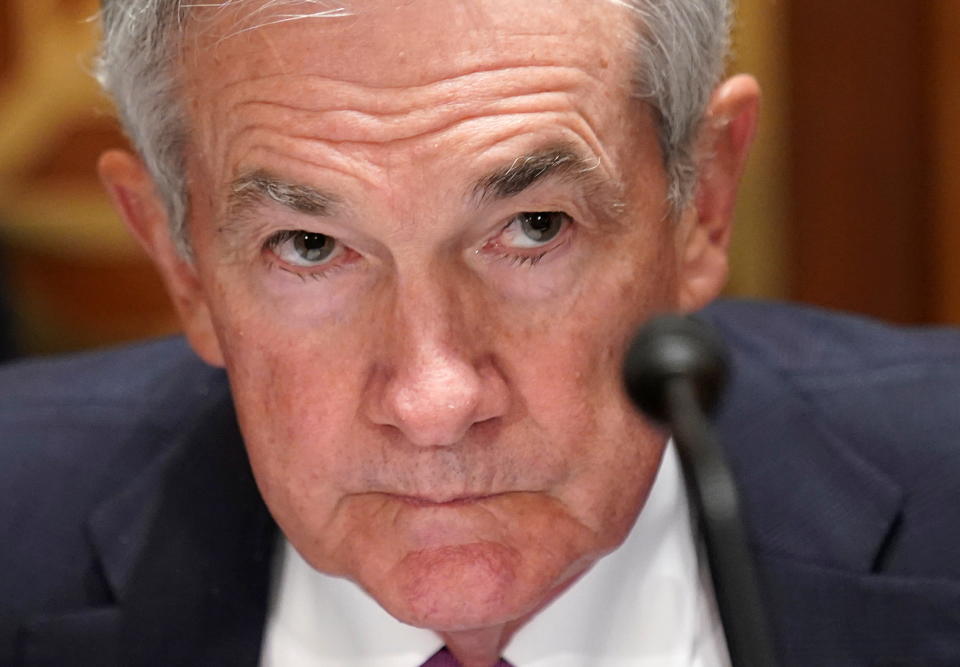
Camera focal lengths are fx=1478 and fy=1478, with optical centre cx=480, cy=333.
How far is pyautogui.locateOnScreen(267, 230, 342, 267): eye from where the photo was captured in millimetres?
1583

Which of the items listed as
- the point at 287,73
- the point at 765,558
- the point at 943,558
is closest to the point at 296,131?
the point at 287,73

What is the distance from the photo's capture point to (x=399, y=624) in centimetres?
179

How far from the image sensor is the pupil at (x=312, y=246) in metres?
1.59

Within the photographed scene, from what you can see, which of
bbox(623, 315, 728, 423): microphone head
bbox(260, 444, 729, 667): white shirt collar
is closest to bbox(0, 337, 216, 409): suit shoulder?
bbox(260, 444, 729, 667): white shirt collar

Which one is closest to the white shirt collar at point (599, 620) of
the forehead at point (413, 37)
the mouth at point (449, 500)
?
the mouth at point (449, 500)

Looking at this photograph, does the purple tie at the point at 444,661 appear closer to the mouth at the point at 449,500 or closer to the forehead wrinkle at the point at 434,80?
the mouth at the point at 449,500

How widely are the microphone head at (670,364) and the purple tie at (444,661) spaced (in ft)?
2.11

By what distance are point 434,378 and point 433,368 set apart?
1 centimetres

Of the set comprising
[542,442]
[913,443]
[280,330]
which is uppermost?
[280,330]

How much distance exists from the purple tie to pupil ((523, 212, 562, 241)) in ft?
1.74

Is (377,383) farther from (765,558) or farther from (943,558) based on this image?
(943,558)

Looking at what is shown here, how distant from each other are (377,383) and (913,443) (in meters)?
0.83

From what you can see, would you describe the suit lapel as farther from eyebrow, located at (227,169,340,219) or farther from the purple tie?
eyebrow, located at (227,169,340,219)

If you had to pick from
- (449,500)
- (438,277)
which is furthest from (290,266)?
(449,500)
